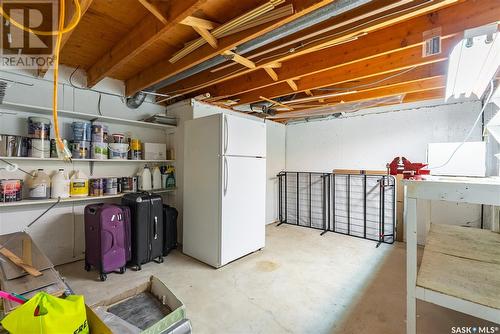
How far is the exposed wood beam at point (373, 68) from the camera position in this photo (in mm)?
2132

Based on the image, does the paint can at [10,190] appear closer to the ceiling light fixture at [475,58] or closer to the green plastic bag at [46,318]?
the green plastic bag at [46,318]

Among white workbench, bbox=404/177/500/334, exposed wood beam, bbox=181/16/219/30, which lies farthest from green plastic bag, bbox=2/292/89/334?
exposed wood beam, bbox=181/16/219/30

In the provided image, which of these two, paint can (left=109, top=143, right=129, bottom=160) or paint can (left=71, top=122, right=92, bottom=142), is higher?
paint can (left=71, top=122, right=92, bottom=142)

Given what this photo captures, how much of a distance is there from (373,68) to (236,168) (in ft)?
6.40

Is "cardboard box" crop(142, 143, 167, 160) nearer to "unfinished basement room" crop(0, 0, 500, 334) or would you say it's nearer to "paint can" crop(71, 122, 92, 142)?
"unfinished basement room" crop(0, 0, 500, 334)

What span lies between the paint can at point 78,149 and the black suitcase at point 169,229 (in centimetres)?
120

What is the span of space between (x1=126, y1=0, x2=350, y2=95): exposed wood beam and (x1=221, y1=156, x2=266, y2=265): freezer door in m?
1.16

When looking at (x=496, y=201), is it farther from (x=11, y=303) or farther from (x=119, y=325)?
(x=11, y=303)

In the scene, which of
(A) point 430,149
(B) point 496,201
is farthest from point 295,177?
(B) point 496,201

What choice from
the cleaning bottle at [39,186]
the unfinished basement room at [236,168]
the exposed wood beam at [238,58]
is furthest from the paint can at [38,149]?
the exposed wood beam at [238,58]

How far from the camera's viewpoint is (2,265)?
144 cm

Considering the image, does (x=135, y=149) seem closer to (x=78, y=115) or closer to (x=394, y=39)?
(x=78, y=115)

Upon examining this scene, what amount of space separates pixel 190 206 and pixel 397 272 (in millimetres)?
2733

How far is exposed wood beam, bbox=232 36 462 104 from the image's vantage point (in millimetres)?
2132
